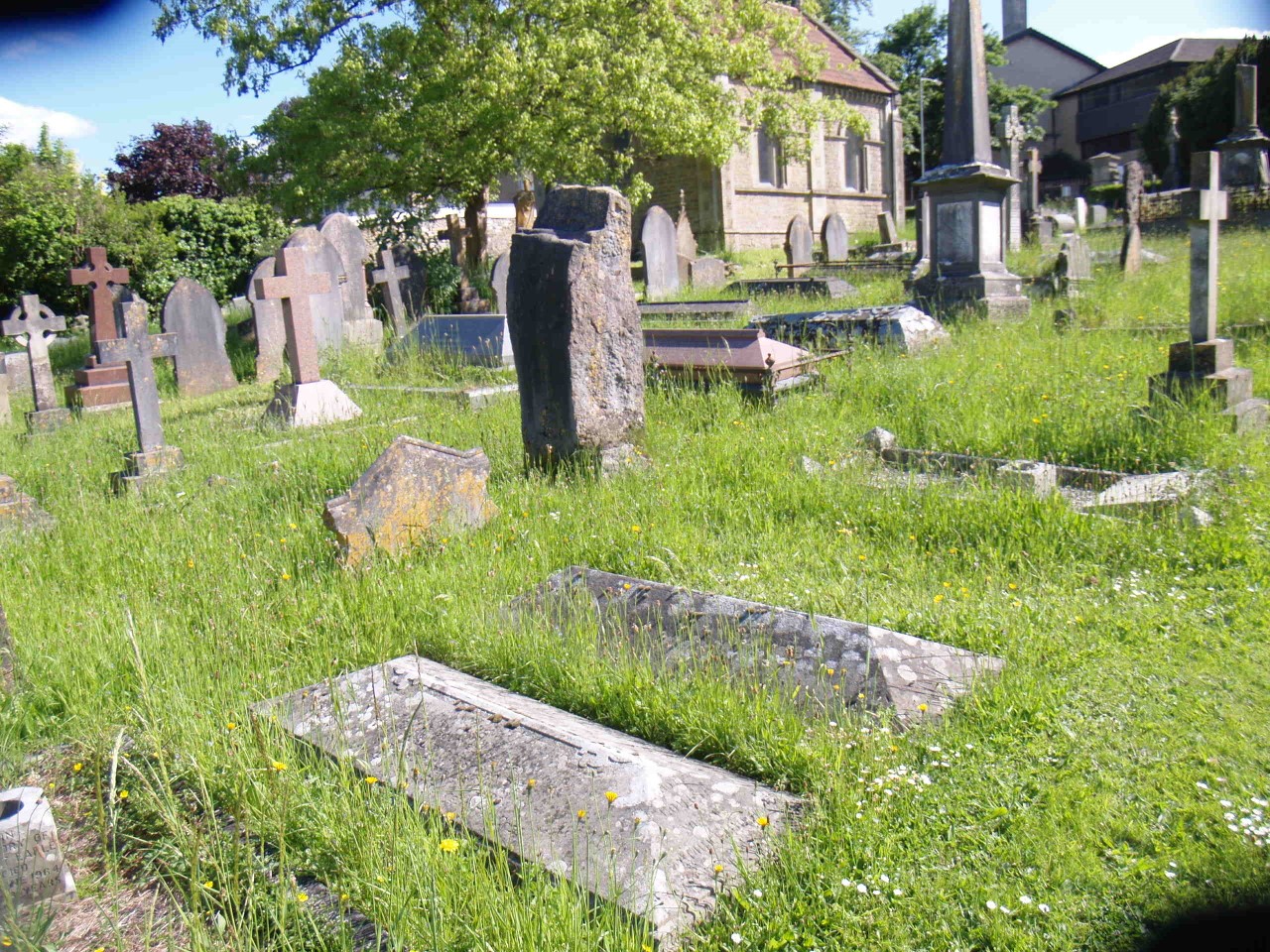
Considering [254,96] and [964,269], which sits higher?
[254,96]

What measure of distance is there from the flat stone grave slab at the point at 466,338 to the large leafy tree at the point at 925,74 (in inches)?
1478

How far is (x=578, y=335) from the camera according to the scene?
6.30 meters

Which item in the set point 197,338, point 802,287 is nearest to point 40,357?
point 197,338

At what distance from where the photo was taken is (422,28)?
16641 millimetres

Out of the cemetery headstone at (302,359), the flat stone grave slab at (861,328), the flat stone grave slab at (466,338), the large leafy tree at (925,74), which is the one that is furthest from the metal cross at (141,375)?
the large leafy tree at (925,74)

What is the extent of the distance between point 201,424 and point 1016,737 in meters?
8.78

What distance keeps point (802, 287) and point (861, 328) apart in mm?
5431

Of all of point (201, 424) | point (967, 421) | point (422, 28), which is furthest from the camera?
point (422, 28)

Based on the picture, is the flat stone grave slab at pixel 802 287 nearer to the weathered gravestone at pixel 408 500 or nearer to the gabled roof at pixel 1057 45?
the weathered gravestone at pixel 408 500

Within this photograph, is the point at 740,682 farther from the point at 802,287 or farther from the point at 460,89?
the point at 460,89

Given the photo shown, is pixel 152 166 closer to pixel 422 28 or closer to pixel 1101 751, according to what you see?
pixel 422 28

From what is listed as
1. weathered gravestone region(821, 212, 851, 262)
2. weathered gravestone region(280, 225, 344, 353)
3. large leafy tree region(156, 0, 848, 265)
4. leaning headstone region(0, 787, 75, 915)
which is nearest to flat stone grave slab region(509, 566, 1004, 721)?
leaning headstone region(0, 787, 75, 915)

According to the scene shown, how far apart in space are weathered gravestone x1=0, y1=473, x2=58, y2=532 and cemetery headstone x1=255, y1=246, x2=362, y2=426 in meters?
2.85

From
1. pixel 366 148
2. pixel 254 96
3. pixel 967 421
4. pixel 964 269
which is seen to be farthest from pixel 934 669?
pixel 254 96
